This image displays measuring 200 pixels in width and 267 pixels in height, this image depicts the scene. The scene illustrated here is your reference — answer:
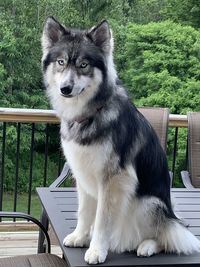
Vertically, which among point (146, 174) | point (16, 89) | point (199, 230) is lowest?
point (16, 89)

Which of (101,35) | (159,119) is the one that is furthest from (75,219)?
(159,119)

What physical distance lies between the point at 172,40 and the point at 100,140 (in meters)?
10.9

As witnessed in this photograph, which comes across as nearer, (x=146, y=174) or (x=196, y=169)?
(x=146, y=174)

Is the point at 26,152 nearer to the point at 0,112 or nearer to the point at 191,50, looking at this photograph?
the point at 191,50

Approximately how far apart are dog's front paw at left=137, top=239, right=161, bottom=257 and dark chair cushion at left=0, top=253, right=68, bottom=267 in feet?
1.39

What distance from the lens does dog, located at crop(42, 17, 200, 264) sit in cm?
194

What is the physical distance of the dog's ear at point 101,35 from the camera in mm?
1991

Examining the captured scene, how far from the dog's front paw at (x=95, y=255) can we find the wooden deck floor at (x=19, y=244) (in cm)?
164

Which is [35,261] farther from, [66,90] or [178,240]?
[66,90]

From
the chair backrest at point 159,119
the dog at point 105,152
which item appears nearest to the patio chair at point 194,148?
the chair backrest at point 159,119

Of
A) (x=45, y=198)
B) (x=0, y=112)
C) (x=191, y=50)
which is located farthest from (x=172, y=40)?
(x=45, y=198)

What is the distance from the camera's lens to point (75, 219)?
89.7 inches

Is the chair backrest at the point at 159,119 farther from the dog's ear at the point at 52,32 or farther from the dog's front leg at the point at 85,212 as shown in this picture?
the dog's ear at the point at 52,32

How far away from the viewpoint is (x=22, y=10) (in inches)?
508
